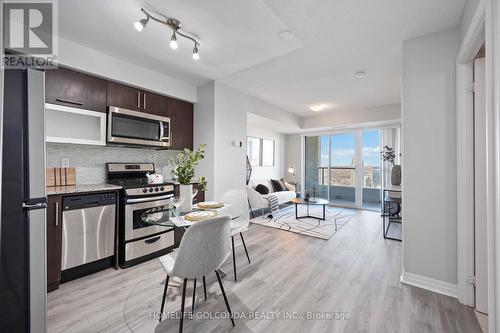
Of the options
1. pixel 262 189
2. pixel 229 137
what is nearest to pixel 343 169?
pixel 262 189

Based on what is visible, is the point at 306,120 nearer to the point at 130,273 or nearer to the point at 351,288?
the point at 351,288

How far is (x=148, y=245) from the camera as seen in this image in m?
2.72

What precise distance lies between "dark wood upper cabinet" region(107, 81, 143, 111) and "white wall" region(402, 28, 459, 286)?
3314mm

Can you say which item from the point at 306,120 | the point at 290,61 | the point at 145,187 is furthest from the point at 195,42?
the point at 306,120

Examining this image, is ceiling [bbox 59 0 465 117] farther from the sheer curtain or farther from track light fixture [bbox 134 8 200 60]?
the sheer curtain

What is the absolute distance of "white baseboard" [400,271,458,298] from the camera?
199 cm

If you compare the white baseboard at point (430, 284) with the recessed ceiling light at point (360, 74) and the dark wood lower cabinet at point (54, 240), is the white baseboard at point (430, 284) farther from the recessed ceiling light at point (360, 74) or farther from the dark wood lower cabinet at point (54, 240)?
the dark wood lower cabinet at point (54, 240)

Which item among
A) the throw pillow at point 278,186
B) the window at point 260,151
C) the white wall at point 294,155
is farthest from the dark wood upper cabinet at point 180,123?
the white wall at point 294,155

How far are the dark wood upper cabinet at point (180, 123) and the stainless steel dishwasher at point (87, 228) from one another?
1.32m

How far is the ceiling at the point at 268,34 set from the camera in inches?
71.4

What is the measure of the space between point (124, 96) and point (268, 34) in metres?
2.04

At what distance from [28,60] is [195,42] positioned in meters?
1.40

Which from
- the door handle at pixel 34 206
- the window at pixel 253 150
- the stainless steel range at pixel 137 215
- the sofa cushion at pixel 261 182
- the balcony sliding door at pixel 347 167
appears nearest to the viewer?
the door handle at pixel 34 206

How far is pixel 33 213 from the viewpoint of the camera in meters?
1.26
